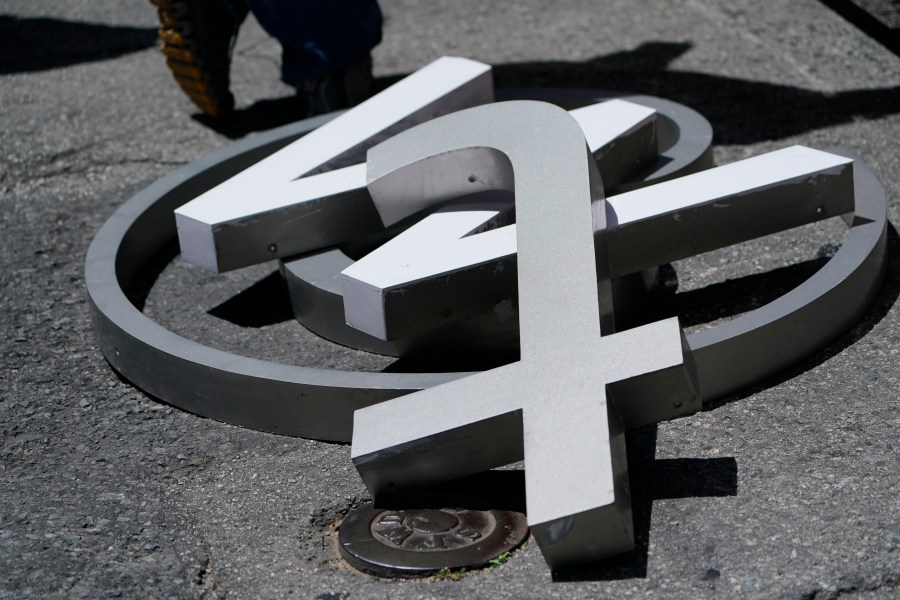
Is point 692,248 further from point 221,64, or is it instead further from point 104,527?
point 221,64

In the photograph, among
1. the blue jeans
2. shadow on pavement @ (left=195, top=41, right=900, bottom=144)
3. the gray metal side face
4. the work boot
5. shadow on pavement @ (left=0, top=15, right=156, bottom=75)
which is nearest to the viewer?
the gray metal side face

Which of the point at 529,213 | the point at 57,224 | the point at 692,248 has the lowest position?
the point at 57,224

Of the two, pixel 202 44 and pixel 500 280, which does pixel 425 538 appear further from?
pixel 202 44

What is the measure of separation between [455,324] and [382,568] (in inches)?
33.4

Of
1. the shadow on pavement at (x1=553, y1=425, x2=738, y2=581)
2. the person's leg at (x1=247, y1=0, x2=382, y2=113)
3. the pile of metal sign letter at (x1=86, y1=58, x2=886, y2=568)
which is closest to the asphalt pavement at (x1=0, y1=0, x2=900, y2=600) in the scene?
the shadow on pavement at (x1=553, y1=425, x2=738, y2=581)

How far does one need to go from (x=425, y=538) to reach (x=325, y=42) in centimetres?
280

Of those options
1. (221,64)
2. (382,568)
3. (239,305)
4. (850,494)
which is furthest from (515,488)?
(221,64)

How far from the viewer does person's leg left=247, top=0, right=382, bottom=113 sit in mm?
4781

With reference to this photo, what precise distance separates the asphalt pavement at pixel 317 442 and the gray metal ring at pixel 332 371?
6cm

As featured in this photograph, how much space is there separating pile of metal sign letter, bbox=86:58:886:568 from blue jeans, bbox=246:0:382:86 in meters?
0.87

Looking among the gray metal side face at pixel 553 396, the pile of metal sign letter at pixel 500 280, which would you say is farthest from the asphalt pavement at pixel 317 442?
the gray metal side face at pixel 553 396

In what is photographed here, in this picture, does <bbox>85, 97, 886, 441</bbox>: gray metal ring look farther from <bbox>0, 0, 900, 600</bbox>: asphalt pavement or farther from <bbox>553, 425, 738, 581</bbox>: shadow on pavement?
<bbox>553, 425, 738, 581</bbox>: shadow on pavement

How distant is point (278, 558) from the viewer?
2.65m

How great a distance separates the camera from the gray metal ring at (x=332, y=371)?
2.93 metres
